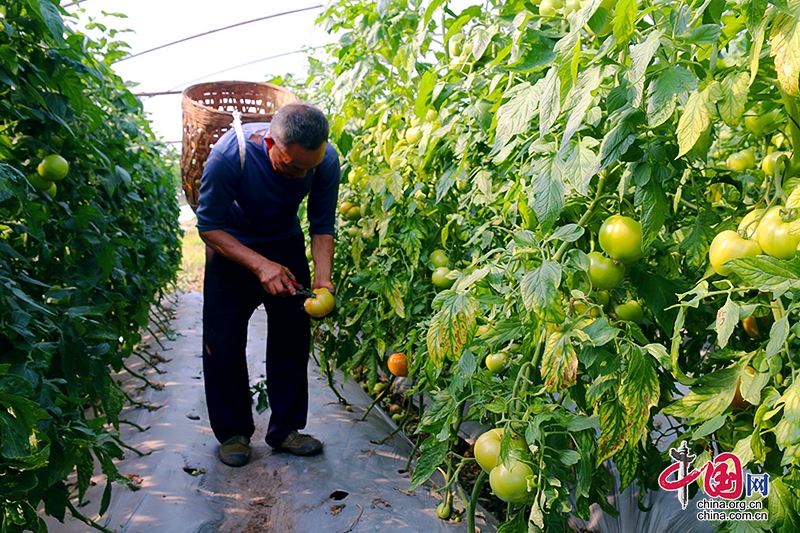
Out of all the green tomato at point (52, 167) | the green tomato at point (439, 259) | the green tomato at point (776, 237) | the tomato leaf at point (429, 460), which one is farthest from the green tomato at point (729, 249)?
the green tomato at point (52, 167)

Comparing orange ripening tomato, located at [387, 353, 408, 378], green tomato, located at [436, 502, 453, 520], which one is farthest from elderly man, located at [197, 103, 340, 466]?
green tomato, located at [436, 502, 453, 520]

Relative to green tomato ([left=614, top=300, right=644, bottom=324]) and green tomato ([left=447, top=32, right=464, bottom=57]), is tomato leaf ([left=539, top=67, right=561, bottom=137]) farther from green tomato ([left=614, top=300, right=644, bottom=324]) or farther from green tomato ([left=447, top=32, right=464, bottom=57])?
green tomato ([left=447, top=32, right=464, bottom=57])

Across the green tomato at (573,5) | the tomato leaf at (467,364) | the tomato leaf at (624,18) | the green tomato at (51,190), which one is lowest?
the tomato leaf at (467,364)

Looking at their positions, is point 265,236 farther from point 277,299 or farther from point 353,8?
point 353,8

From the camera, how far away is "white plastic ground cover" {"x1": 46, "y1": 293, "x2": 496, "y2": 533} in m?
1.88

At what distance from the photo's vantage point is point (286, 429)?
2441 mm

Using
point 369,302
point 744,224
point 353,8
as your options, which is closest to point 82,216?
point 369,302

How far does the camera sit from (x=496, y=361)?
1.29 metres

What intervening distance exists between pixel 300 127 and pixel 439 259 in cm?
62

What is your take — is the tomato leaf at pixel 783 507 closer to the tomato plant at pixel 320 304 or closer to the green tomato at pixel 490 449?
the green tomato at pixel 490 449

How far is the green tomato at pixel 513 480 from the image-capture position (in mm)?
1044

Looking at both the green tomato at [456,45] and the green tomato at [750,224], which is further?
the green tomato at [456,45]

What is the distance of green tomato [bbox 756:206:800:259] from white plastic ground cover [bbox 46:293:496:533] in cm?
131

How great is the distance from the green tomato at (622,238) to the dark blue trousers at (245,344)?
1.60 m
